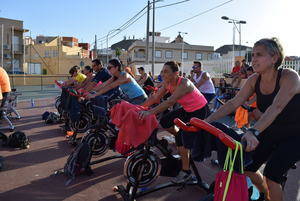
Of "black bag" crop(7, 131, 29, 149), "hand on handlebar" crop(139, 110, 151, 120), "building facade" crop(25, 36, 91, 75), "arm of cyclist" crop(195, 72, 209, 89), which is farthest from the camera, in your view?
"building facade" crop(25, 36, 91, 75)

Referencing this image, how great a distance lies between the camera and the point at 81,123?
6.62 m

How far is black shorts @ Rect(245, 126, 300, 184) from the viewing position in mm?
2465

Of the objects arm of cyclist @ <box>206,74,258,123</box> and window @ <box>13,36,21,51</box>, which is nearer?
arm of cyclist @ <box>206,74,258,123</box>

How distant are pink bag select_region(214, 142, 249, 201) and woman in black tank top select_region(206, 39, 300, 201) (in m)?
0.56

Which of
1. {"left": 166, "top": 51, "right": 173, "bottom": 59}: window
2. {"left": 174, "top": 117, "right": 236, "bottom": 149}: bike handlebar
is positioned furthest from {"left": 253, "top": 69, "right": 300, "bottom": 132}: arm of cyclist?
{"left": 166, "top": 51, "right": 173, "bottom": 59}: window

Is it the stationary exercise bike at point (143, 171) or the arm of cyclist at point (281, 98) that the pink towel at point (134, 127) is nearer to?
the stationary exercise bike at point (143, 171)

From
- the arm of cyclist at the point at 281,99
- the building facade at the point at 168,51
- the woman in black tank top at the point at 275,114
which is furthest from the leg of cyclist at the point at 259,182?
the building facade at the point at 168,51

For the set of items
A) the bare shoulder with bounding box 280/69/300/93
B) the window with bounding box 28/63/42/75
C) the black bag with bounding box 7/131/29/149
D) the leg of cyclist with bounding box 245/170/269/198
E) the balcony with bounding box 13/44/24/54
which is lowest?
the black bag with bounding box 7/131/29/149

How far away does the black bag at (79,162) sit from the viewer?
445 centimetres

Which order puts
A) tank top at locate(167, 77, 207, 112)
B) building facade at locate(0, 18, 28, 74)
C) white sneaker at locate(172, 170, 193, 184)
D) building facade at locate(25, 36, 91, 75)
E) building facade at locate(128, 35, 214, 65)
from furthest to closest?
1. building facade at locate(128, 35, 214, 65)
2. building facade at locate(25, 36, 91, 75)
3. building facade at locate(0, 18, 28, 74)
4. tank top at locate(167, 77, 207, 112)
5. white sneaker at locate(172, 170, 193, 184)

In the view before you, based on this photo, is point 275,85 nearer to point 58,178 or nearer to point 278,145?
point 278,145

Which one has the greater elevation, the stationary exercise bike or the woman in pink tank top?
the woman in pink tank top

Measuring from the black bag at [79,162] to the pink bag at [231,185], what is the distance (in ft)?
9.75

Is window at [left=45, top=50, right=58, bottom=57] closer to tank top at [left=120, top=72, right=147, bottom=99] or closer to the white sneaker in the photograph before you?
tank top at [left=120, top=72, right=147, bottom=99]
